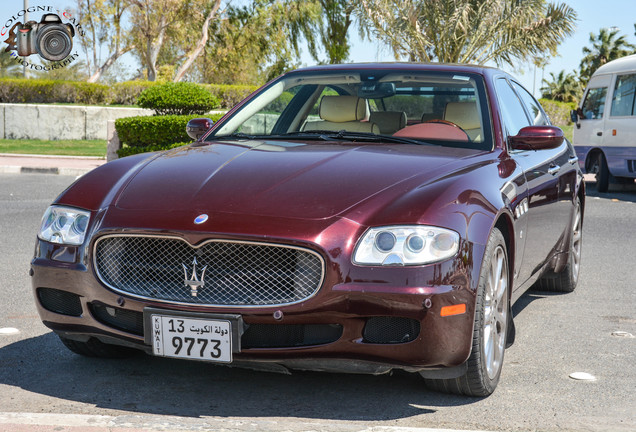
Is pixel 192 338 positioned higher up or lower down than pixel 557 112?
higher up

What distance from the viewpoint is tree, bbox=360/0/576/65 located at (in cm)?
2920

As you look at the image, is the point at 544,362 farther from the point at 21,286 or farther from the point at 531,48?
the point at 531,48

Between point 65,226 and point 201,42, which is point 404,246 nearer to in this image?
point 65,226

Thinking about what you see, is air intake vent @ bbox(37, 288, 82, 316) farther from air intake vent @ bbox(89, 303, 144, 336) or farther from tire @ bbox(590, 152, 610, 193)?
tire @ bbox(590, 152, 610, 193)

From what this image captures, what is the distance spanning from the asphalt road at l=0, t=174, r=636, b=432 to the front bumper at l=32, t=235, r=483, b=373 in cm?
25

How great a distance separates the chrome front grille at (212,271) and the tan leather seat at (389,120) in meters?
1.77

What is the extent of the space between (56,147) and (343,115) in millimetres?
19388

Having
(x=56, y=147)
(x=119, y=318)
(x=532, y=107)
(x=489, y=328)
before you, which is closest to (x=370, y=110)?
(x=532, y=107)

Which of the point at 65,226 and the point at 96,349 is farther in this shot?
the point at 96,349

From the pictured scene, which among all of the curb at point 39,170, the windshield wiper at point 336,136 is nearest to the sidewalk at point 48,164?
the curb at point 39,170

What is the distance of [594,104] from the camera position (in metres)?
15.8

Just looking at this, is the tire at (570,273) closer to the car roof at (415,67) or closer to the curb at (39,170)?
the car roof at (415,67)

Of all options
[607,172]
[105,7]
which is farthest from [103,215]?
[105,7]

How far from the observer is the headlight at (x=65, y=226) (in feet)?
12.7
